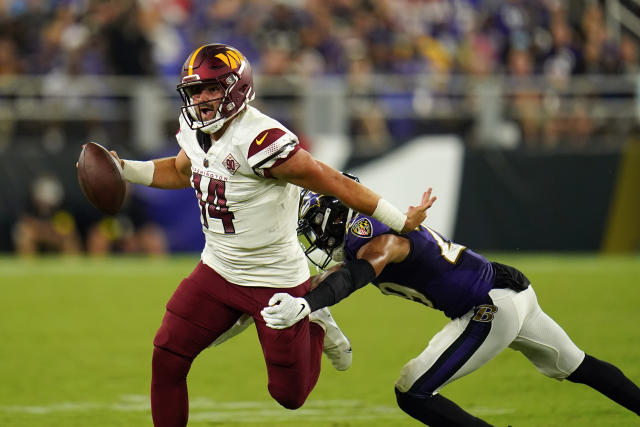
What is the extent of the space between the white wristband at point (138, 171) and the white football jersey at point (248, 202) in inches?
12.4

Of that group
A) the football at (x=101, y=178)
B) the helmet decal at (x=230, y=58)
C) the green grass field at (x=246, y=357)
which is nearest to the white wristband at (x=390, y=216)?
the helmet decal at (x=230, y=58)

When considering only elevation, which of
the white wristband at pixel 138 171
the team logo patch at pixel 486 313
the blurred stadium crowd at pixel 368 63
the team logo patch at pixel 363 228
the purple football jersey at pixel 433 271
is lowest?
the blurred stadium crowd at pixel 368 63

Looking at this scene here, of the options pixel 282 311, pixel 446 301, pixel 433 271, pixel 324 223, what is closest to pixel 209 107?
pixel 324 223

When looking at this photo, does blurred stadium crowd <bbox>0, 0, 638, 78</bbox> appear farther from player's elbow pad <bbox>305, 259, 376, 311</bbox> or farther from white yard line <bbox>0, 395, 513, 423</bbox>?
player's elbow pad <bbox>305, 259, 376, 311</bbox>

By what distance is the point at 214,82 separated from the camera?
440 cm

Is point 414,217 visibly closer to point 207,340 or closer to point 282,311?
point 282,311

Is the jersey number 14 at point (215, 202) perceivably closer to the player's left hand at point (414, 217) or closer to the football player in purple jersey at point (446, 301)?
the football player in purple jersey at point (446, 301)

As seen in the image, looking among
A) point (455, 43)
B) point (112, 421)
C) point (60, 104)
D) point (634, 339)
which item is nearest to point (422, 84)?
point (455, 43)

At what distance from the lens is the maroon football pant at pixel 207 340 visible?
4.55 meters

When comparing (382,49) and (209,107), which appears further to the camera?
(382,49)

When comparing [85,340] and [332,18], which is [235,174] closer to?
[85,340]

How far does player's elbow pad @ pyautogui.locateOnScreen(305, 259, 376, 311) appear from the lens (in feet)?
13.8

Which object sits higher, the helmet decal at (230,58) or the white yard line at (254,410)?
the helmet decal at (230,58)

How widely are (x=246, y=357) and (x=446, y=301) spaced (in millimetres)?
3089
